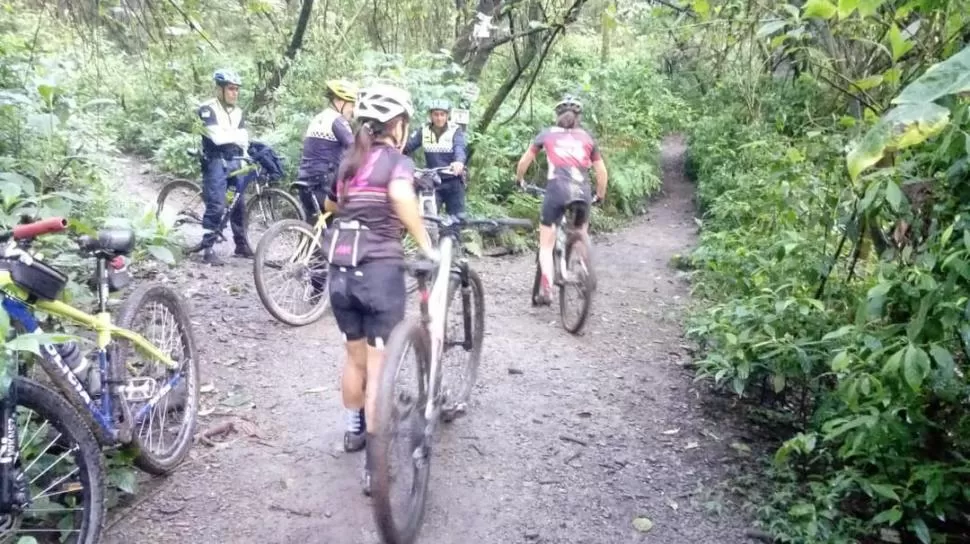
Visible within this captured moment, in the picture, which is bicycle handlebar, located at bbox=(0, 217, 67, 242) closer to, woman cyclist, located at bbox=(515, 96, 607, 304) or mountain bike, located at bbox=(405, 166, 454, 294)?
mountain bike, located at bbox=(405, 166, 454, 294)

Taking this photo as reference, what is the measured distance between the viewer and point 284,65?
11.1 m

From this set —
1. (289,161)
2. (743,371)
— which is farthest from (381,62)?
(743,371)

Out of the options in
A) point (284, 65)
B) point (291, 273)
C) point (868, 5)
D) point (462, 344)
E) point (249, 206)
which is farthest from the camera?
point (284, 65)

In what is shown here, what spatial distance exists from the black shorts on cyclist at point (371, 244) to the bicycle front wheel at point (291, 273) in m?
2.57

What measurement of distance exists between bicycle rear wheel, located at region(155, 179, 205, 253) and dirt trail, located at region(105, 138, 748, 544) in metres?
1.43

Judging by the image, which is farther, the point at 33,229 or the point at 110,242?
the point at 110,242

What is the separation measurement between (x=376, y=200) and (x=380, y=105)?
469 mm

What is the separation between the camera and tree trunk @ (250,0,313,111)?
10.5 m

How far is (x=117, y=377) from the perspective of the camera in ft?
11.2

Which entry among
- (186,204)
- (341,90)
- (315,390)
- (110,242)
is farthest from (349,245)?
(186,204)

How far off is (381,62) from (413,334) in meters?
6.80

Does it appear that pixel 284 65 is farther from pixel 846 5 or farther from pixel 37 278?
pixel 846 5

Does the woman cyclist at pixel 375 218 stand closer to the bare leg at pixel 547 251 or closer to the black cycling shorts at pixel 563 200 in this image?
the black cycling shorts at pixel 563 200

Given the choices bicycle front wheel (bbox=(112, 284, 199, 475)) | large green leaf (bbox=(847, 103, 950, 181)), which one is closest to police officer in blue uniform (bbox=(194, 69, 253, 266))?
bicycle front wheel (bbox=(112, 284, 199, 475))
